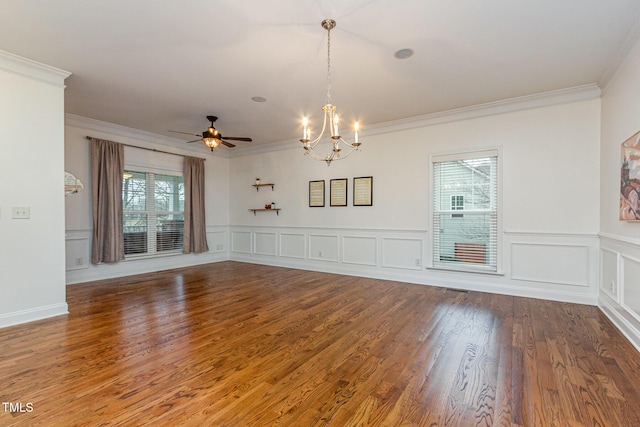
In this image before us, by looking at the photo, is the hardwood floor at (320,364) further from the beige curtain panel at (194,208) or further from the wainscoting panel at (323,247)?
the beige curtain panel at (194,208)

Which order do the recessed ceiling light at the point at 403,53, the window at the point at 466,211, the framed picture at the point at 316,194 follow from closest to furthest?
the recessed ceiling light at the point at 403,53 < the window at the point at 466,211 < the framed picture at the point at 316,194

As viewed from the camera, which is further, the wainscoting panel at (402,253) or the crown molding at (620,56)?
the wainscoting panel at (402,253)

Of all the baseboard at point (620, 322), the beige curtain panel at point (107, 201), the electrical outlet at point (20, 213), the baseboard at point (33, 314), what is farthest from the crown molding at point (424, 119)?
the baseboard at point (33, 314)

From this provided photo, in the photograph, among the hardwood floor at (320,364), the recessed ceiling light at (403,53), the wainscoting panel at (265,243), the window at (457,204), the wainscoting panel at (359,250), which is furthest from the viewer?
the wainscoting panel at (265,243)

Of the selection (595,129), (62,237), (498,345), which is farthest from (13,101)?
(595,129)

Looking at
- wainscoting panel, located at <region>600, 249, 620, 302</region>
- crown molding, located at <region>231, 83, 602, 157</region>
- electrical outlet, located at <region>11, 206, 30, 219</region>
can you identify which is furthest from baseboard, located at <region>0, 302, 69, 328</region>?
wainscoting panel, located at <region>600, 249, 620, 302</region>

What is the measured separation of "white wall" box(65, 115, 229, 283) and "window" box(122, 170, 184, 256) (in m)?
0.24

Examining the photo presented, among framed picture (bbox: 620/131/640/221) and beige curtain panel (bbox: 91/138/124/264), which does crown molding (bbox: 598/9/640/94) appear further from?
beige curtain panel (bbox: 91/138/124/264)

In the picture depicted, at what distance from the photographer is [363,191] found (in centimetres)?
562

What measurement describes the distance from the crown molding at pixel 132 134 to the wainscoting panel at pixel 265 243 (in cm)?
222

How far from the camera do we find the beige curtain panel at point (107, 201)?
203 inches

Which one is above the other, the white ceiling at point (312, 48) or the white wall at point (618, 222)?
the white ceiling at point (312, 48)

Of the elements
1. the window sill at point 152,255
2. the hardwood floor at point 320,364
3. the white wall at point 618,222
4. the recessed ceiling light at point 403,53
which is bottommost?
the hardwood floor at point 320,364

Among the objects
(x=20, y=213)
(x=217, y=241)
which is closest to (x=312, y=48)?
(x=20, y=213)
